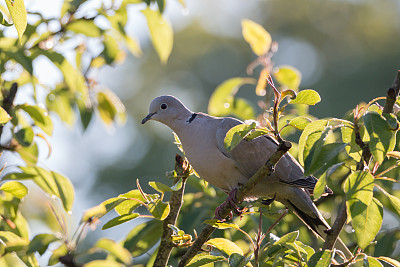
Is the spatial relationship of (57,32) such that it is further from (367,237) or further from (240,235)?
(367,237)

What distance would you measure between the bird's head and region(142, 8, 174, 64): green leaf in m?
0.39

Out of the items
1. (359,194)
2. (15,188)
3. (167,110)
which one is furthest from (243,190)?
(167,110)

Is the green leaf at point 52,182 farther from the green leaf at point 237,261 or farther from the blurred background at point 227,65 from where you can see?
the blurred background at point 227,65

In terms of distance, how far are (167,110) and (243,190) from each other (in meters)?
1.18

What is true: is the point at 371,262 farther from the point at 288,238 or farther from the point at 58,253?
the point at 58,253

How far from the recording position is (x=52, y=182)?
2.19 m

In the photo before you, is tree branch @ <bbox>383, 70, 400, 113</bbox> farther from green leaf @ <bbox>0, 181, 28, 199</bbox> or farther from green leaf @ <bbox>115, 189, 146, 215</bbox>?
green leaf @ <bbox>0, 181, 28, 199</bbox>

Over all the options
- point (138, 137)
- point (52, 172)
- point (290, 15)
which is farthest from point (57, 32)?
point (290, 15)

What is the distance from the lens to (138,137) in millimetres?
10547

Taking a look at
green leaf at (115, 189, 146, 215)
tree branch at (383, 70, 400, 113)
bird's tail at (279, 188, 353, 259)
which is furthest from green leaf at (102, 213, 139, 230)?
bird's tail at (279, 188, 353, 259)

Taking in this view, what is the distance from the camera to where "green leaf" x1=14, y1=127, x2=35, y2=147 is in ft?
7.46

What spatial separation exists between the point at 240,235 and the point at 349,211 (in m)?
0.95

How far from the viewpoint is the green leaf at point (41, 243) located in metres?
1.85

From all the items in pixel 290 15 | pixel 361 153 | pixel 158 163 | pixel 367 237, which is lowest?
pixel 158 163
